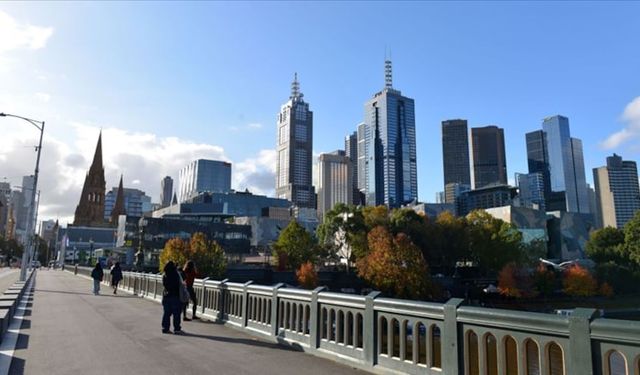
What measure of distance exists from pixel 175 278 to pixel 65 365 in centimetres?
401

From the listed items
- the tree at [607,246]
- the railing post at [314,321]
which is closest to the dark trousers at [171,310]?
the railing post at [314,321]

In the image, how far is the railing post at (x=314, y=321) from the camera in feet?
29.5

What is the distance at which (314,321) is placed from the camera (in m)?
9.08

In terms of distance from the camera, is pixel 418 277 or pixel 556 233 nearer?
pixel 418 277

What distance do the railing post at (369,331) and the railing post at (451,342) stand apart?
1509mm

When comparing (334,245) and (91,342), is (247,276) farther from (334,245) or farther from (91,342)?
(91,342)

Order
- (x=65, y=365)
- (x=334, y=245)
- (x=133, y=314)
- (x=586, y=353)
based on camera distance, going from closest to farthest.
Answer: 1. (x=586, y=353)
2. (x=65, y=365)
3. (x=133, y=314)
4. (x=334, y=245)

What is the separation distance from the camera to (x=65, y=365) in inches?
320

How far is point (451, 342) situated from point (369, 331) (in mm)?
1757

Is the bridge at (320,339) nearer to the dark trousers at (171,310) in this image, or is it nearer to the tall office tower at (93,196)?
the dark trousers at (171,310)

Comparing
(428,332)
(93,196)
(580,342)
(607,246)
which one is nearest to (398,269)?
(607,246)

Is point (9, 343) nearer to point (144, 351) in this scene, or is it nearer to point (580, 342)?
point (144, 351)

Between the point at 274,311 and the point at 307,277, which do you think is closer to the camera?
the point at 274,311

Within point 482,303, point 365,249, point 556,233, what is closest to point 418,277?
point 365,249
